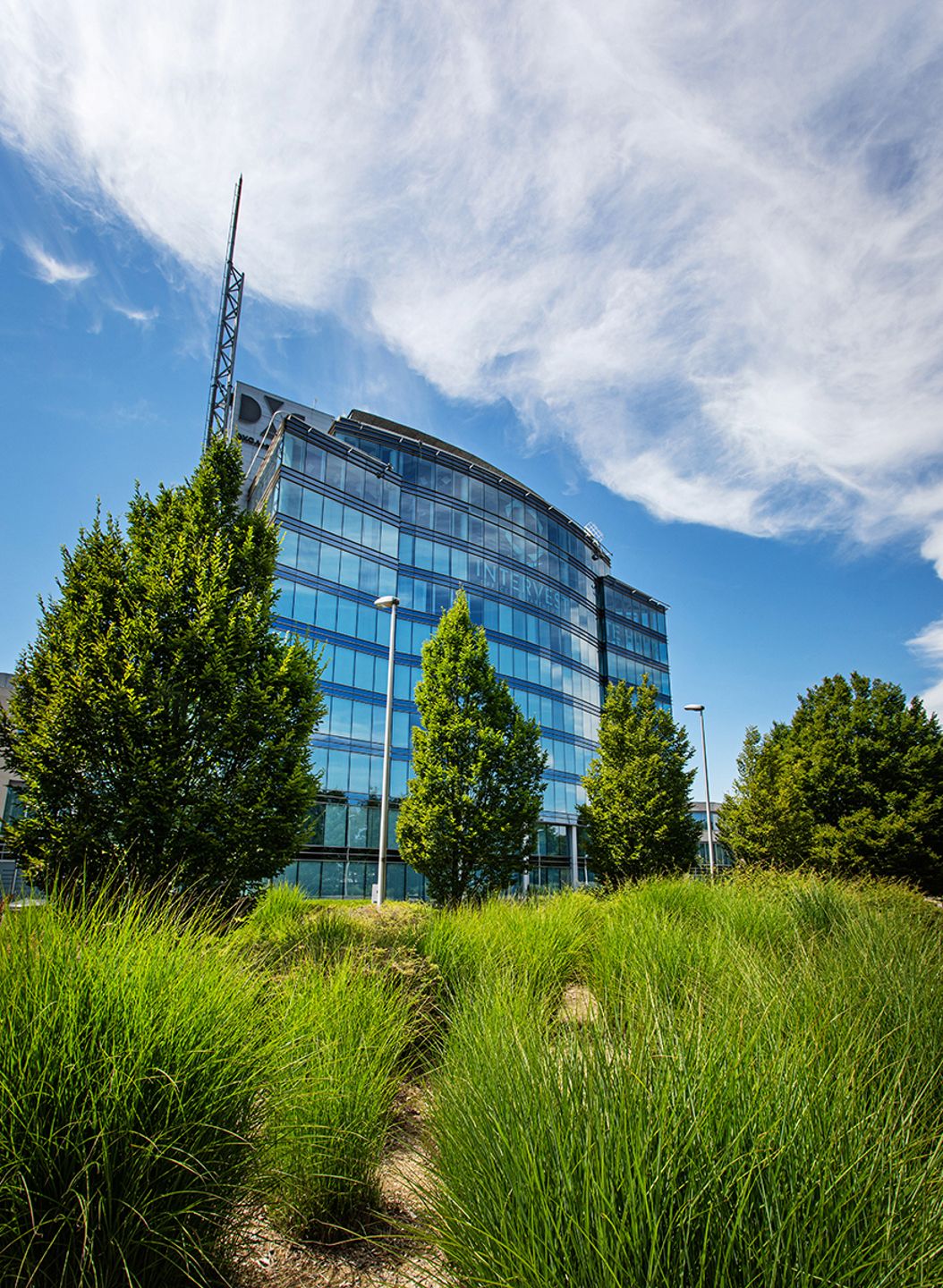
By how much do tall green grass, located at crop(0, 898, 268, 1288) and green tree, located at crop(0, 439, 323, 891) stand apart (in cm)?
692

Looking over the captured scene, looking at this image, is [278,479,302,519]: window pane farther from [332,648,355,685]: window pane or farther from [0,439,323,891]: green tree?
[0,439,323,891]: green tree

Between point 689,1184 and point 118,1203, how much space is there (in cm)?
200

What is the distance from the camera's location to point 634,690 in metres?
30.2

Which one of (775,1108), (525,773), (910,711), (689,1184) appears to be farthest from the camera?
(910,711)

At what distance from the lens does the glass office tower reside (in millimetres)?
32906

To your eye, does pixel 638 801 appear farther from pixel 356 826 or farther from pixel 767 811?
pixel 356 826

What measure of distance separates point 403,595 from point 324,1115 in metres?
35.2

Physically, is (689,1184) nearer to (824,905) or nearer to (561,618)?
(824,905)

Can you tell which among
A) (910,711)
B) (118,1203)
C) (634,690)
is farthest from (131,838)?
(910,711)

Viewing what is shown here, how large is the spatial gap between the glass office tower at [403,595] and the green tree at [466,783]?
285 inches

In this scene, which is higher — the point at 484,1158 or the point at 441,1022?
the point at 484,1158

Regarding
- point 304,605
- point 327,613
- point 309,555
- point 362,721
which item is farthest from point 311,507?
point 362,721

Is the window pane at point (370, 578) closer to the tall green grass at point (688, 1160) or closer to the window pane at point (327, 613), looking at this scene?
the window pane at point (327, 613)

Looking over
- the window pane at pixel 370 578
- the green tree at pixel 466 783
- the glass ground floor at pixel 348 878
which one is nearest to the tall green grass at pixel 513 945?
the green tree at pixel 466 783
